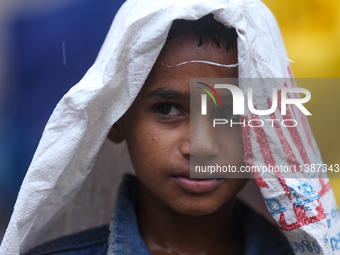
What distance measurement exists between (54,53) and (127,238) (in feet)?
2.16

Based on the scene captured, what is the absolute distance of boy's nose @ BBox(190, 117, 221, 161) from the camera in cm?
70

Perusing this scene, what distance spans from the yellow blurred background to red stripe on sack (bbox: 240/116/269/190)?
492mm

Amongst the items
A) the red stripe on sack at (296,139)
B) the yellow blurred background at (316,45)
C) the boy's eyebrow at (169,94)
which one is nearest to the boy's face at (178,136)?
the boy's eyebrow at (169,94)

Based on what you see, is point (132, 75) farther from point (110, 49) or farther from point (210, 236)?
point (210, 236)

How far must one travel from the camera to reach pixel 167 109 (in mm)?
760

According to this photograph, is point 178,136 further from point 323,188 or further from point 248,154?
point 323,188

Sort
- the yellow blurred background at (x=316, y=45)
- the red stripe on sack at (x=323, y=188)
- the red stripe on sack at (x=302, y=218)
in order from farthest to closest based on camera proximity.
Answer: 1. the yellow blurred background at (x=316, y=45)
2. the red stripe on sack at (x=323, y=188)
3. the red stripe on sack at (x=302, y=218)

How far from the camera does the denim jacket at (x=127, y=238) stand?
807 mm

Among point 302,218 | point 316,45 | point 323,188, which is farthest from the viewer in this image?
point 316,45

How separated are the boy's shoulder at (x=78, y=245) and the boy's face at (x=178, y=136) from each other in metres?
0.25

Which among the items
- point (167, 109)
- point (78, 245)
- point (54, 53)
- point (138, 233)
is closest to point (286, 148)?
point (167, 109)

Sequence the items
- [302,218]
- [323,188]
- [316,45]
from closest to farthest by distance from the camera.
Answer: [302,218] → [323,188] → [316,45]

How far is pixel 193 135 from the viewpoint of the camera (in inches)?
28.0

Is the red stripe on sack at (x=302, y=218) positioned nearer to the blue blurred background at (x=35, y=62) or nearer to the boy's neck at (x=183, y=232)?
the boy's neck at (x=183, y=232)
